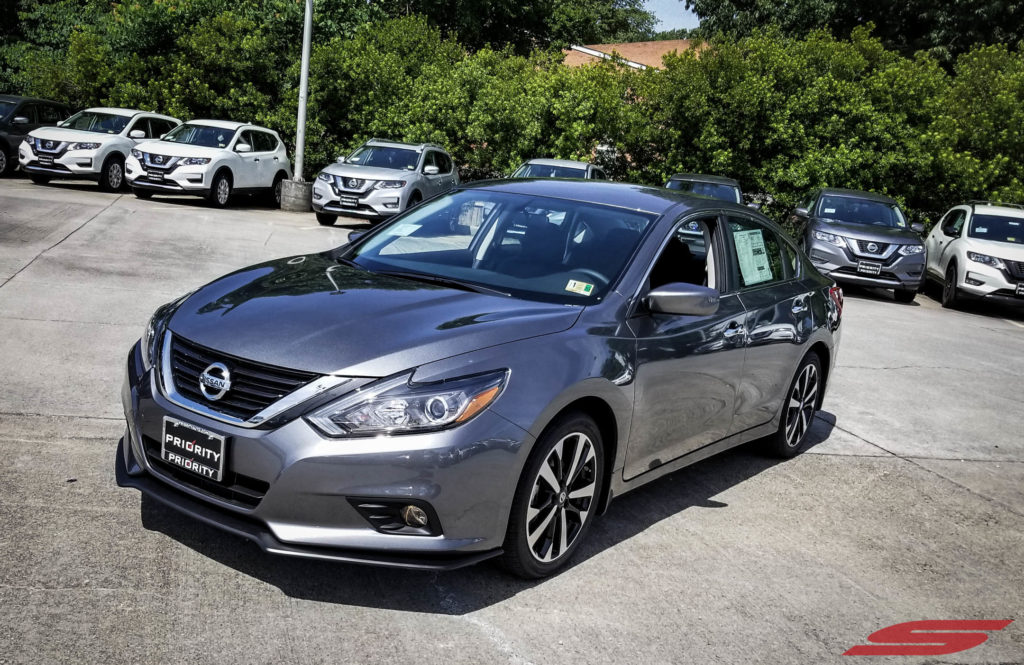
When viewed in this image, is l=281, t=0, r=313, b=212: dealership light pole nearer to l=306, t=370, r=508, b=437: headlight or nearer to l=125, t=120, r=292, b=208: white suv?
l=125, t=120, r=292, b=208: white suv

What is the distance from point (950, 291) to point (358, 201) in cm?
1091

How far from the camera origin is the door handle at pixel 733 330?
17.7ft

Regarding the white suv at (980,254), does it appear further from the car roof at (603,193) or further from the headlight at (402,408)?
the headlight at (402,408)

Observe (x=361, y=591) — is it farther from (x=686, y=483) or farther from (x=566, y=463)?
(x=686, y=483)

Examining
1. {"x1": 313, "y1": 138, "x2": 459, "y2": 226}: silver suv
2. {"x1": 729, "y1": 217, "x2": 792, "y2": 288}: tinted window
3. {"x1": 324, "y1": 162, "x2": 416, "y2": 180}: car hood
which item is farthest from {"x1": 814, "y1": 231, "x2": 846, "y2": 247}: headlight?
{"x1": 729, "y1": 217, "x2": 792, "y2": 288}: tinted window

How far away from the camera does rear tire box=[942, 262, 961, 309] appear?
17.6m

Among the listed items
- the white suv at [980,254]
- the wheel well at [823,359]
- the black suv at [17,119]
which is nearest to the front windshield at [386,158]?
the black suv at [17,119]

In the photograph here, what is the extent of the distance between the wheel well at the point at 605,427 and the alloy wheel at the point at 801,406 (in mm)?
2253

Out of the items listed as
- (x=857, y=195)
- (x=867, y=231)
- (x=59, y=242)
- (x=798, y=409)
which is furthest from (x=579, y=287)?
(x=857, y=195)

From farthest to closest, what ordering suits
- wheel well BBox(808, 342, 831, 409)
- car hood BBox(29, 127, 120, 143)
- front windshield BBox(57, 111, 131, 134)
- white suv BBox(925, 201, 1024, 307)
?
front windshield BBox(57, 111, 131, 134) < car hood BBox(29, 127, 120, 143) < white suv BBox(925, 201, 1024, 307) < wheel well BBox(808, 342, 831, 409)

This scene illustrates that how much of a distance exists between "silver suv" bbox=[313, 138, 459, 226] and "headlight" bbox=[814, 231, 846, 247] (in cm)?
681

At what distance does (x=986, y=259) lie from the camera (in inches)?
678

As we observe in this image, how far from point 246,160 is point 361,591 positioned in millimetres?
19067

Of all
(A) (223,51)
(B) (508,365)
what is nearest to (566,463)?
(B) (508,365)
